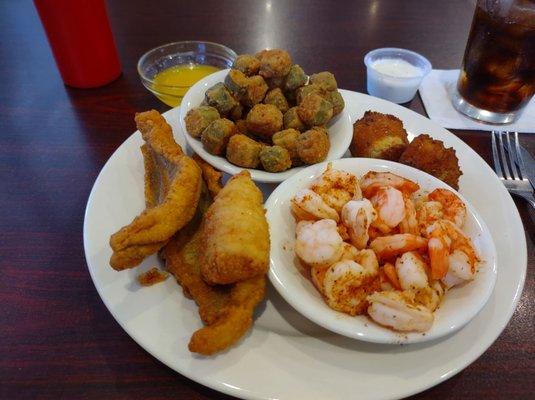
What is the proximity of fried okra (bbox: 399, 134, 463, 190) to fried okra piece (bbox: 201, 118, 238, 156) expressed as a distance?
78cm

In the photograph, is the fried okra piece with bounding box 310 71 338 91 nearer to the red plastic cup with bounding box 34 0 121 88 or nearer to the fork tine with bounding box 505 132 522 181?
the fork tine with bounding box 505 132 522 181

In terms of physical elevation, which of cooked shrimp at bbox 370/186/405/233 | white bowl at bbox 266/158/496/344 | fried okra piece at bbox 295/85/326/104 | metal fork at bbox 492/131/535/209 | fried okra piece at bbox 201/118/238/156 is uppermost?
fried okra piece at bbox 295/85/326/104

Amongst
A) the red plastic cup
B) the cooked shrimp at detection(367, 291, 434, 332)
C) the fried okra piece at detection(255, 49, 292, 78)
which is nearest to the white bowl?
the cooked shrimp at detection(367, 291, 434, 332)

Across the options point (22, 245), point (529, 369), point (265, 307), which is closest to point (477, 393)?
point (529, 369)

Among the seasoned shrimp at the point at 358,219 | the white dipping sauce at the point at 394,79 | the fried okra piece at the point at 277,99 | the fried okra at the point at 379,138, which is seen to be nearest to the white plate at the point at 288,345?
the seasoned shrimp at the point at 358,219

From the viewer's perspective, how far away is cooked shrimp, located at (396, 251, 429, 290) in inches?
49.7

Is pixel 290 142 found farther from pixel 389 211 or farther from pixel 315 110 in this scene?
pixel 389 211

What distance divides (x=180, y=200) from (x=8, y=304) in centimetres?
77

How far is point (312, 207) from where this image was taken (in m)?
1.45

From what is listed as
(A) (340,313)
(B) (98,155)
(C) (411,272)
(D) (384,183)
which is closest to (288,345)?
(A) (340,313)

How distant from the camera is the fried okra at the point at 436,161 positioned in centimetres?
175

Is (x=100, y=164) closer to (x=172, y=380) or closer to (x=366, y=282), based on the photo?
(x=172, y=380)

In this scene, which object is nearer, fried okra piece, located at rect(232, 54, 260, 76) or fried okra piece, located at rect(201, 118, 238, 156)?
fried okra piece, located at rect(201, 118, 238, 156)

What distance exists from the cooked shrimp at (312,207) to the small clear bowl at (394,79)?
4.17 ft
